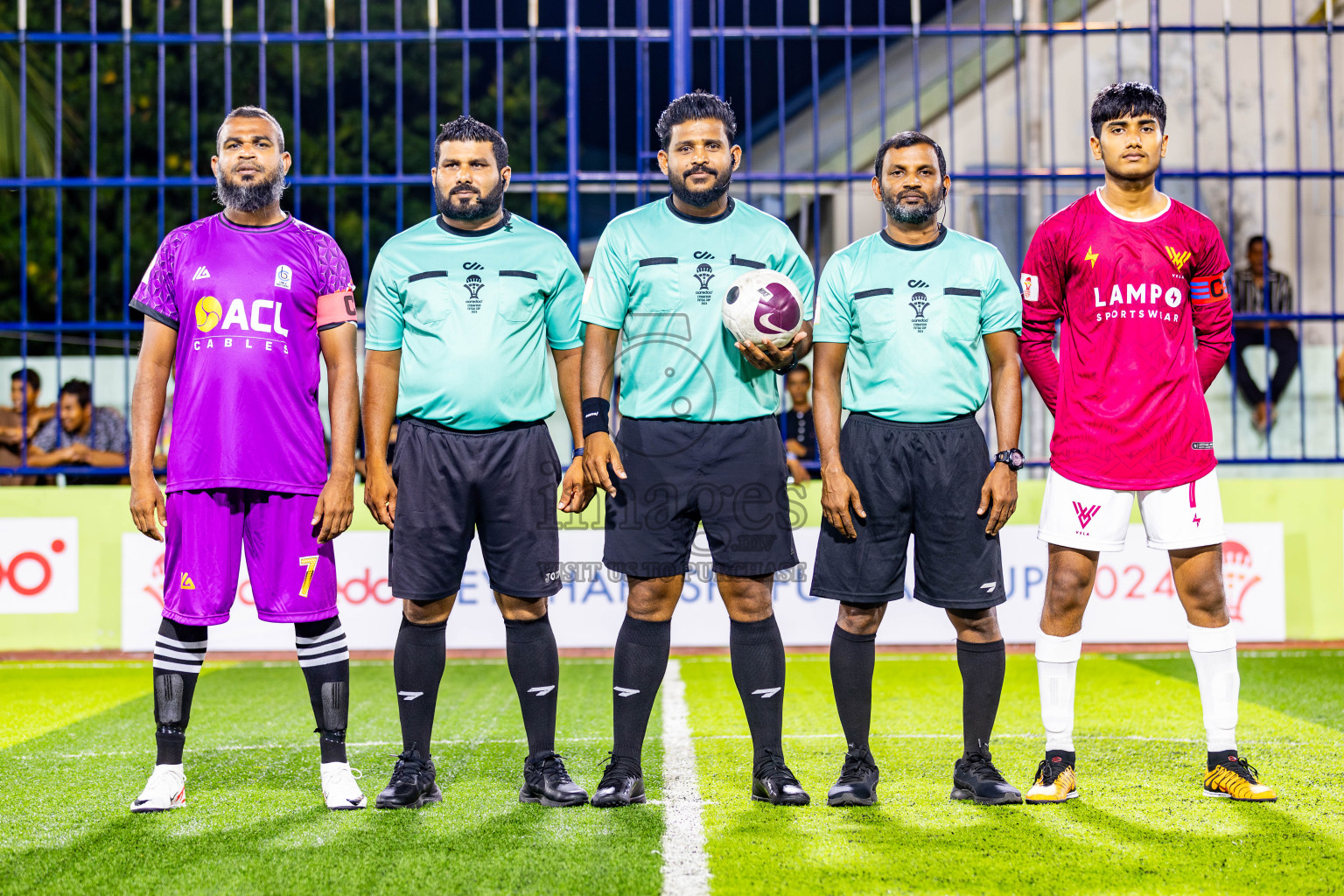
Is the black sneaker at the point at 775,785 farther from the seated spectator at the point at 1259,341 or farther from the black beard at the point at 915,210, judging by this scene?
the seated spectator at the point at 1259,341

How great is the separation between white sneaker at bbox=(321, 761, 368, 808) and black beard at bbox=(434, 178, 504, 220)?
5.88 ft

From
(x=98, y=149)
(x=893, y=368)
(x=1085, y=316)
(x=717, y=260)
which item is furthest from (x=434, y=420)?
(x=98, y=149)

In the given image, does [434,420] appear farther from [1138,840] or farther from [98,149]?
[98,149]

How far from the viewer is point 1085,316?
4.07 metres

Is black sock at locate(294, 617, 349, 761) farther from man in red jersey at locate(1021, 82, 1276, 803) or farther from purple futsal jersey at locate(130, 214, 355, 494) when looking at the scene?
man in red jersey at locate(1021, 82, 1276, 803)

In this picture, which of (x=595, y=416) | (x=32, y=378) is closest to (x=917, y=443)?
(x=595, y=416)

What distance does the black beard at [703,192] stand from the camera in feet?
13.0

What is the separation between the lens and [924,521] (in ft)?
13.2

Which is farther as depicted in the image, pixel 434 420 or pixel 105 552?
pixel 105 552

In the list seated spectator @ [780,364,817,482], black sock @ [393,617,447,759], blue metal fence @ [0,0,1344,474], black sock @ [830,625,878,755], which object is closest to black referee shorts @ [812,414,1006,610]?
black sock @ [830,625,878,755]

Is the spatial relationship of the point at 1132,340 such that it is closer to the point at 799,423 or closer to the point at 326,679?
the point at 326,679

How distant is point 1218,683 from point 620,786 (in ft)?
6.43

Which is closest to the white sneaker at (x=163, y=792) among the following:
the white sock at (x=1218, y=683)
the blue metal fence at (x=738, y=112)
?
the white sock at (x=1218, y=683)

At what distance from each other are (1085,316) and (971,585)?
94 centimetres
